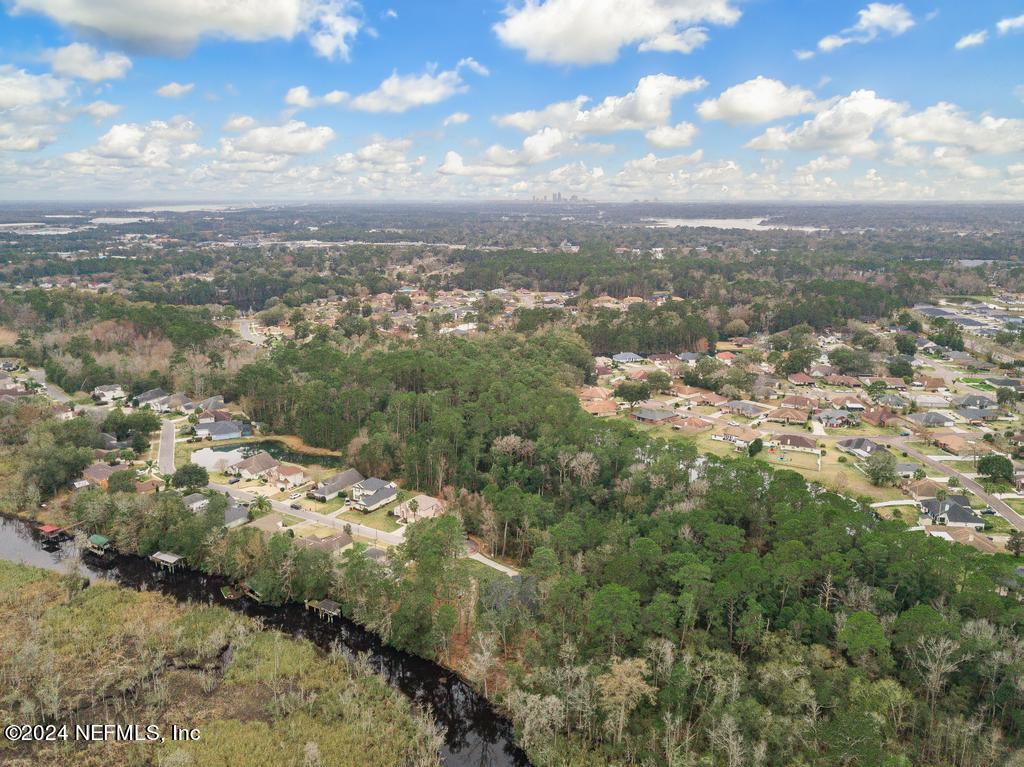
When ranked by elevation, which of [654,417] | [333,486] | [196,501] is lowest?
[654,417]

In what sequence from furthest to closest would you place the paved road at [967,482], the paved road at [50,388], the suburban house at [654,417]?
the paved road at [50,388]
the suburban house at [654,417]
the paved road at [967,482]

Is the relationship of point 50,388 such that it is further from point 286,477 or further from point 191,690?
point 191,690

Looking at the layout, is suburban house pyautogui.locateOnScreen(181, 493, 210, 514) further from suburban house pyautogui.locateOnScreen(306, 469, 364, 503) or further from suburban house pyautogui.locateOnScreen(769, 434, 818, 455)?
suburban house pyautogui.locateOnScreen(769, 434, 818, 455)

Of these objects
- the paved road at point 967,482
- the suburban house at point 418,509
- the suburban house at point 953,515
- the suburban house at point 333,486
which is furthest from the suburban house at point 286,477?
the paved road at point 967,482

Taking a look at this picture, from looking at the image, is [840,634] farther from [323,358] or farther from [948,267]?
[948,267]

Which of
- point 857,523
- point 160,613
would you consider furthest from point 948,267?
point 160,613

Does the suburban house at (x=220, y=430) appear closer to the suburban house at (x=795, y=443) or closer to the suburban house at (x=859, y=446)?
the suburban house at (x=795, y=443)

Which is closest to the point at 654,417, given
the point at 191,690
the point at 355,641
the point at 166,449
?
the point at 355,641
